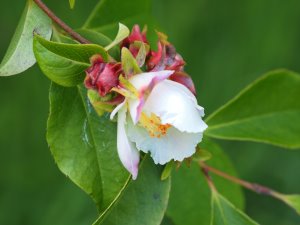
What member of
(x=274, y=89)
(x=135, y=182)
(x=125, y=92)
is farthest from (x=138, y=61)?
(x=274, y=89)

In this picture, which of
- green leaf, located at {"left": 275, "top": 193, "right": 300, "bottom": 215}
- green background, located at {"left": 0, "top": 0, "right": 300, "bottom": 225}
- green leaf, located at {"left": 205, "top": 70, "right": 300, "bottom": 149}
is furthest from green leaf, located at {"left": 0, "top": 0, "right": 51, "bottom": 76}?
green background, located at {"left": 0, "top": 0, "right": 300, "bottom": 225}

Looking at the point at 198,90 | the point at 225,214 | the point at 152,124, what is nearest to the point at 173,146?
the point at 152,124

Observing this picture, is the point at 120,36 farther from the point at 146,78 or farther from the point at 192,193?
the point at 192,193

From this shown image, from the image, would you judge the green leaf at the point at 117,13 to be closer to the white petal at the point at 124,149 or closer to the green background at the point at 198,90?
the white petal at the point at 124,149

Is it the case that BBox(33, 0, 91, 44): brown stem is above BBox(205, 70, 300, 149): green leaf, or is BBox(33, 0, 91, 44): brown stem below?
above

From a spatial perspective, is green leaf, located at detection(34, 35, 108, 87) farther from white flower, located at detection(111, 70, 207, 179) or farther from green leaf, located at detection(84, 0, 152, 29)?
green leaf, located at detection(84, 0, 152, 29)

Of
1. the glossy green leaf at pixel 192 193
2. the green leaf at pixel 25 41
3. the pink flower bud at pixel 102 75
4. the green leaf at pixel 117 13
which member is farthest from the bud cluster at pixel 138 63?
the glossy green leaf at pixel 192 193
